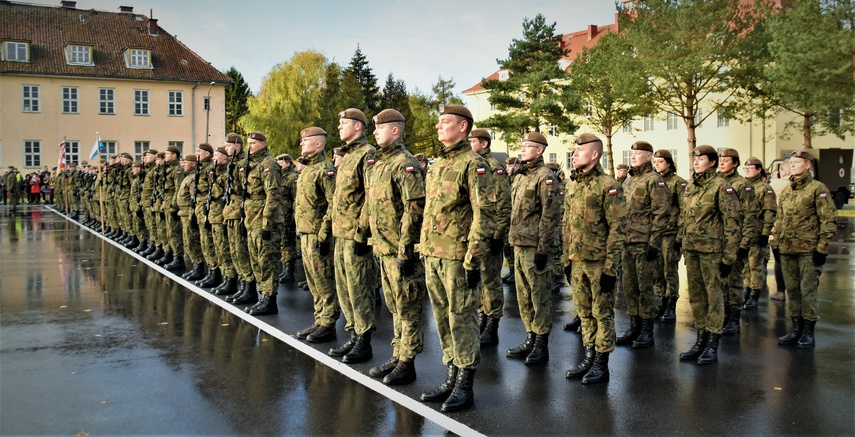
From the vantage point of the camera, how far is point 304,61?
56.9 meters

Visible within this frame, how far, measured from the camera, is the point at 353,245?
6695mm

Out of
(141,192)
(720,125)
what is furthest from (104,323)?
(720,125)

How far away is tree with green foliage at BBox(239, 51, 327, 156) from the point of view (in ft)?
179

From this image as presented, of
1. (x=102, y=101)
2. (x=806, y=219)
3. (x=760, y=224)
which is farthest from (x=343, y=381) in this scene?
(x=102, y=101)

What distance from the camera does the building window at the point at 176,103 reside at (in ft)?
162

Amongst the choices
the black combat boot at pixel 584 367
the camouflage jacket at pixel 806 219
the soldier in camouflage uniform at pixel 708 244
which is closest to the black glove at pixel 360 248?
the black combat boot at pixel 584 367

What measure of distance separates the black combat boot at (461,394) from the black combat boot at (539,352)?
133cm

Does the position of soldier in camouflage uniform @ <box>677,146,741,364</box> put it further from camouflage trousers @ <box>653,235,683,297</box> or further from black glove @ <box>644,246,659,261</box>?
camouflage trousers @ <box>653,235,683,297</box>

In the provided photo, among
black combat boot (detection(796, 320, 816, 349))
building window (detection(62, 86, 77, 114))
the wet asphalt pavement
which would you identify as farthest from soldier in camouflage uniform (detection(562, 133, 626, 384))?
building window (detection(62, 86, 77, 114))

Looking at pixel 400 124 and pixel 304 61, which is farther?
pixel 304 61

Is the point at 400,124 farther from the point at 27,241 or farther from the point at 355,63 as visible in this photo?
the point at 355,63

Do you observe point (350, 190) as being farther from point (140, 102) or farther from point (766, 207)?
point (140, 102)

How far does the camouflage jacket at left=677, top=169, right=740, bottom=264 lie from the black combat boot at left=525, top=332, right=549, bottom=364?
5.98 feet

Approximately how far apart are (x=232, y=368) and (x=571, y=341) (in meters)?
3.59
